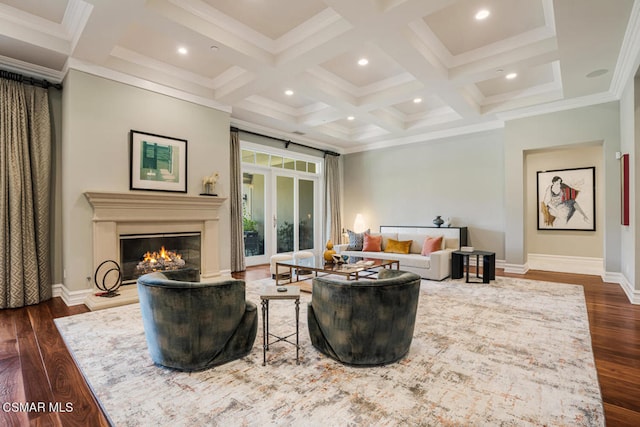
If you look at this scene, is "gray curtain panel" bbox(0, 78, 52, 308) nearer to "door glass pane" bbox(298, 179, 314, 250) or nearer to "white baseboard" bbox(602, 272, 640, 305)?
"door glass pane" bbox(298, 179, 314, 250)

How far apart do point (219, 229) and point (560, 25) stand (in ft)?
17.2

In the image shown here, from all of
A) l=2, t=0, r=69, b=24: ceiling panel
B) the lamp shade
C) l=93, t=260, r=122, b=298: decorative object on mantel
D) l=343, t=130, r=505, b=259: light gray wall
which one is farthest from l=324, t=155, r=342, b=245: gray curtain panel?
l=2, t=0, r=69, b=24: ceiling panel

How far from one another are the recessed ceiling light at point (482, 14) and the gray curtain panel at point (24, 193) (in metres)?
5.39

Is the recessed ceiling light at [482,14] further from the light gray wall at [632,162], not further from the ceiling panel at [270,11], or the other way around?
the light gray wall at [632,162]

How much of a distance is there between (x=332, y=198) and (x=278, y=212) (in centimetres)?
165

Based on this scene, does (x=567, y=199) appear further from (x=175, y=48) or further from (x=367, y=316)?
(x=175, y=48)

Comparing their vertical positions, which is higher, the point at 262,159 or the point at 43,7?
the point at 43,7

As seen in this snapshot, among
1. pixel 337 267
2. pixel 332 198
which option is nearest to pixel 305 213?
pixel 332 198

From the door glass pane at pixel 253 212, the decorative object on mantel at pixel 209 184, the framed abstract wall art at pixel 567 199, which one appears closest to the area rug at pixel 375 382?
the decorative object on mantel at pixel 209 184

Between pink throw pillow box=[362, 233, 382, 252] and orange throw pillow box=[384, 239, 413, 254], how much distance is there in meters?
0.21

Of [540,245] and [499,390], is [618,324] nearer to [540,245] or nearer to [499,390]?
[499,390]

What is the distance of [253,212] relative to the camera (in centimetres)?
720

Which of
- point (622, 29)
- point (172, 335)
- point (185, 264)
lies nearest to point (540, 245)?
point (622, 29)

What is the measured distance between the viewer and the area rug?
1.81 meters
